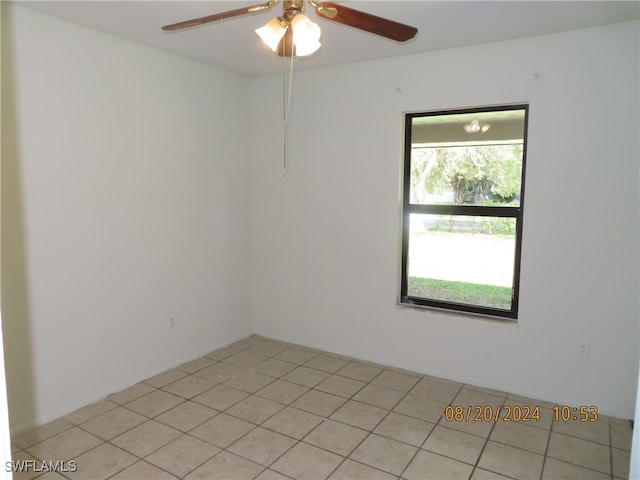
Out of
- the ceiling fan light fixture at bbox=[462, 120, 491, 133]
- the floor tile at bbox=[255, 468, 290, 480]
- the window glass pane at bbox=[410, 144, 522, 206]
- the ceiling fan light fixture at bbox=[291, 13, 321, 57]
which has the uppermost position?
the ceiling fan light fixture at bbox=[291, 13, 321, 57]

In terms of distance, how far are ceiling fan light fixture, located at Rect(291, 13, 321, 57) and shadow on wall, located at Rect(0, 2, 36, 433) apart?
5.53ft

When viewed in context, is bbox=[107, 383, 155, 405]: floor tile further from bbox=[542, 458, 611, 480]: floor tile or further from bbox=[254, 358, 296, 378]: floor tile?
bbox=[542, 458, 611, 480]: floor tile

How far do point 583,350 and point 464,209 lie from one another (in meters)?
1.21

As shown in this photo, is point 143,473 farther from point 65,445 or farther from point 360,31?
point 360,31

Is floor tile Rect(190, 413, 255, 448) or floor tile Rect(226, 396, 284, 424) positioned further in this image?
floor tile Rect(226, 396, 284, 424)

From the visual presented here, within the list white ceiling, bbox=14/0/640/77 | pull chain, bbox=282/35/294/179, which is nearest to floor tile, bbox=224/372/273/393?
pull chain, bbox=282/35/294/179

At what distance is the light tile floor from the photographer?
7.61 ft

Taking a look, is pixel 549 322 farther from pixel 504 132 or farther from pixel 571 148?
pixel 504 132

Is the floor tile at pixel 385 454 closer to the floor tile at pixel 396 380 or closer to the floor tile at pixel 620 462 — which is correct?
the floor tile at pixel 396 380

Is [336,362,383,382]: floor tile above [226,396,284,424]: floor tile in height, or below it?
above

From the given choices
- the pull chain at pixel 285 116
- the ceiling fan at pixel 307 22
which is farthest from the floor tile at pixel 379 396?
the ceiling fan at pixel 307 22

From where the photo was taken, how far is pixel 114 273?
10.1 feet

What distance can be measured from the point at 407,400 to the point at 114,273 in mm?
2188
